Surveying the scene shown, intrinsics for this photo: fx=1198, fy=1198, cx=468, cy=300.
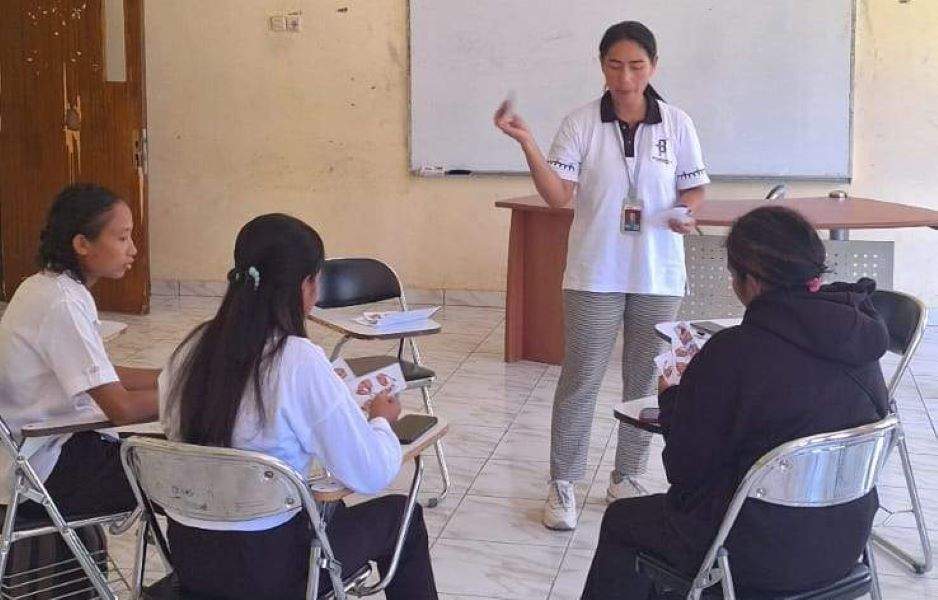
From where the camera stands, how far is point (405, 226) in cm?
747

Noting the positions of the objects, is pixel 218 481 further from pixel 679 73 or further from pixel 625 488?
pixel 679 73

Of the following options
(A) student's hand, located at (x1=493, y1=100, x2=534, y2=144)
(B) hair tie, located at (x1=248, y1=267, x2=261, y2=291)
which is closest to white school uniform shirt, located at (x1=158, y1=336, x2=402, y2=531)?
(B) hair tie, located at (x1=248, y1=267, x2=261, y2=291)

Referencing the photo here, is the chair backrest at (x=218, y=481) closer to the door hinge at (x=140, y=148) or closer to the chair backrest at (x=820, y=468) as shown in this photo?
the chair backrest at (x=820, y=468)

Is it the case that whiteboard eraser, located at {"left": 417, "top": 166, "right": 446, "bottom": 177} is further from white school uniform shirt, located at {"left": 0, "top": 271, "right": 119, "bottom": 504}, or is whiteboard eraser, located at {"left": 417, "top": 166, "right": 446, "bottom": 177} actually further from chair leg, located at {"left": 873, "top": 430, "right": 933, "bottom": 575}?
white school uniform shirt, located at {"left": 0, "top": 271, "right": 119, "bottom": 504}

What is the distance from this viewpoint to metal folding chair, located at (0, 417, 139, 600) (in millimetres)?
2506

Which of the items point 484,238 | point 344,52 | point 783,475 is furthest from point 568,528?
point 344,52

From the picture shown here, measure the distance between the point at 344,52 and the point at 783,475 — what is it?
5.67 m

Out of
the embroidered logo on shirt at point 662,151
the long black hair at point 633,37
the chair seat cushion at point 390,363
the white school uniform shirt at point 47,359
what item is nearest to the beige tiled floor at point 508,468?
the chair seat cushion at point 390,363

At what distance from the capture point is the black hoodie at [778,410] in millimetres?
2174

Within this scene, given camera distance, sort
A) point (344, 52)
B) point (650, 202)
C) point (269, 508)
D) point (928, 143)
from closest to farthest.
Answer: point (269, 508) → point (650, 202) → point (928, 143) → point (344, 52)

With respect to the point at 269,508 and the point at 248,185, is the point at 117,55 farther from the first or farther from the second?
the point at 269,508

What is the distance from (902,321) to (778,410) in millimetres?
1189

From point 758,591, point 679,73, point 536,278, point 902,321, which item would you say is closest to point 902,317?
point 902,321

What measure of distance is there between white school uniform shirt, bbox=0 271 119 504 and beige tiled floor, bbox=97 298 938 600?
2.98 feet
